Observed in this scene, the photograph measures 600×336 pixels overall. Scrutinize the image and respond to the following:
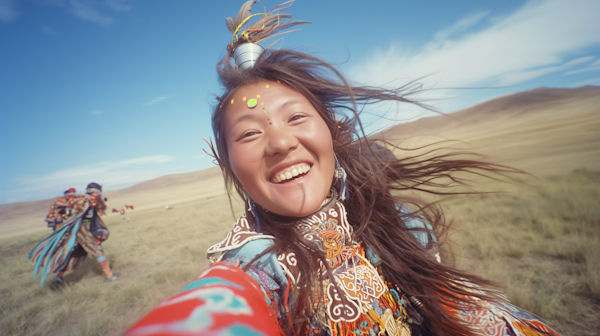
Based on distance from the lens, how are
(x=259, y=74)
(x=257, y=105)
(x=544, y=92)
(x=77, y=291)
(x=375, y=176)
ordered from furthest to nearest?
(x=544, y=92) → (x=77, y=291) → (x=375, y=176) → (x=259, y=74) → (x=257, y=105)

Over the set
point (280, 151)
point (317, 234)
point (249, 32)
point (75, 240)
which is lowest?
point (75, 240)

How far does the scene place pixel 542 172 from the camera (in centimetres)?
882

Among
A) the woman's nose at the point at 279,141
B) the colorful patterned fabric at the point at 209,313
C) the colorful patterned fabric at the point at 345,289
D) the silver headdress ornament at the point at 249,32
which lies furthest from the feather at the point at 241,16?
the colorful patterned fabric at the point at 209,313

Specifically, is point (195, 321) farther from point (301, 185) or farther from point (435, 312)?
point (435, 312)

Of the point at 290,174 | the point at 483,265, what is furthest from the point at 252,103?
the point at 483,265

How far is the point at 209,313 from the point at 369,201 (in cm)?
133

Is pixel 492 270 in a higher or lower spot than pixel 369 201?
lower

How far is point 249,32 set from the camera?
5.70ft

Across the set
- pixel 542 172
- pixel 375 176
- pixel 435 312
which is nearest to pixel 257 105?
pixel 375 176

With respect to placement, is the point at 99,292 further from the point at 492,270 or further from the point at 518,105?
the point at 518,105

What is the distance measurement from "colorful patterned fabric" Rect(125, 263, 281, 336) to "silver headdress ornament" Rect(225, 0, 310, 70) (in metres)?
1.38

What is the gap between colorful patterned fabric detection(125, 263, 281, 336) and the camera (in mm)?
515

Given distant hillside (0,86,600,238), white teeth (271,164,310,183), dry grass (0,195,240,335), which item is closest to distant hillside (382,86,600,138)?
distant hillside (0,86,600,238)

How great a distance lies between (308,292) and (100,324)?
173 inches
